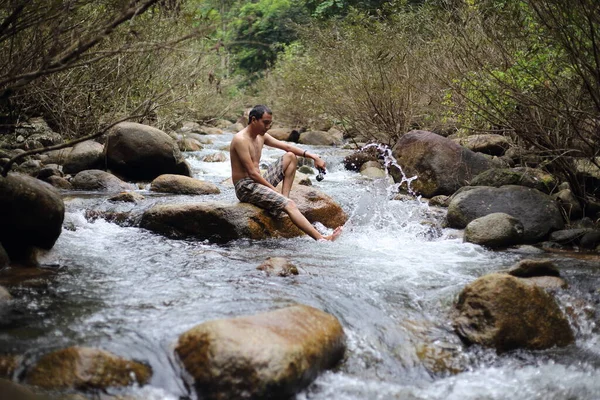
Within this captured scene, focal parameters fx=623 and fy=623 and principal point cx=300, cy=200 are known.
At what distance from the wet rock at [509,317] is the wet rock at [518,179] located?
4.56 meters

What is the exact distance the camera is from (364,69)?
46.5 feet

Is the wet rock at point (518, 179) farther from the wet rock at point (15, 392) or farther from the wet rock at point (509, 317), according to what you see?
the wet rock at point (15, 392)

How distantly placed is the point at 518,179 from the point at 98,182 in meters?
6.80

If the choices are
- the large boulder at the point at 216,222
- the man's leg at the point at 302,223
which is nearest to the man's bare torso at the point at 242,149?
the large boulder at the point at 216,222

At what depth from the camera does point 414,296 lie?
5.49 meters

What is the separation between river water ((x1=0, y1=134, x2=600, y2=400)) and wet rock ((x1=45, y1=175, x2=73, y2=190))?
257 cm

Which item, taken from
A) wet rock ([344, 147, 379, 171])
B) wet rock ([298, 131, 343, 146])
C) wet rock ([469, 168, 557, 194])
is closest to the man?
wet rock ([469, 168, 557, 194])

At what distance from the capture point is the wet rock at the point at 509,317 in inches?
185

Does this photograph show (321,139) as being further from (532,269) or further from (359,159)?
(532,269)

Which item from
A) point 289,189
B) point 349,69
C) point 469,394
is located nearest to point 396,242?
point 289,189

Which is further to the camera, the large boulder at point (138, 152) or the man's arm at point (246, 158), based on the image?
the large boulder at point (138, 152)

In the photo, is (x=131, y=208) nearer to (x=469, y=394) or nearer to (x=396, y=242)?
(x=396, y=242)

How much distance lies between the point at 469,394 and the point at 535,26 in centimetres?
529

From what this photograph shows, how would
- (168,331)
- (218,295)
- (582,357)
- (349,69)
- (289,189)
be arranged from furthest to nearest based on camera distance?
(349,69) → (289,189) → (218,295) → (582,357) → (168,331)
